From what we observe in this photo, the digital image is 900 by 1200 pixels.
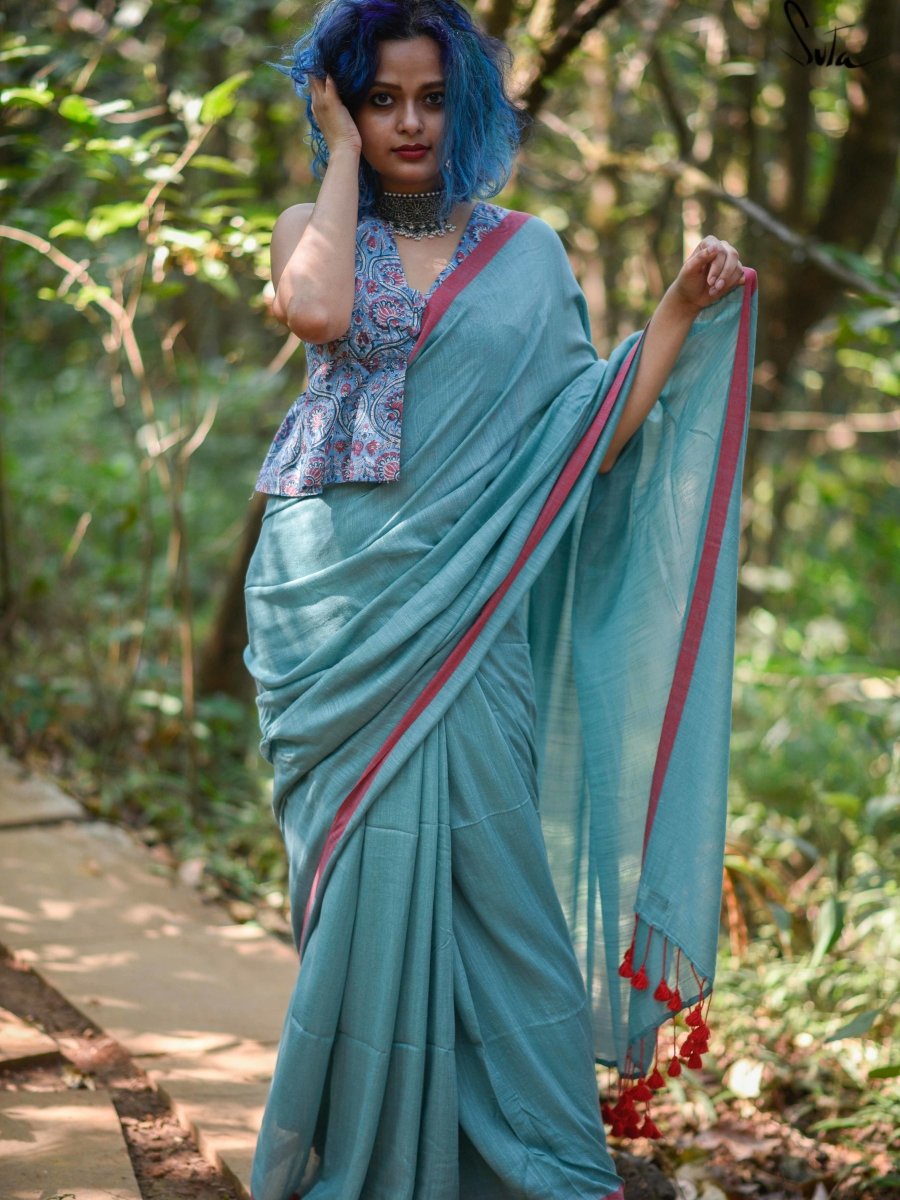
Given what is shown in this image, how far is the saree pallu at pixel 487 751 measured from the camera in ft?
6.48

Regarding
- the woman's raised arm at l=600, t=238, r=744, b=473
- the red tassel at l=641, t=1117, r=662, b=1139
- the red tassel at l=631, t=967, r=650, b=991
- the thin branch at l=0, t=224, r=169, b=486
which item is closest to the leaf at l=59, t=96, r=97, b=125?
the thin branch at l=0, t=224, r=169, b=486

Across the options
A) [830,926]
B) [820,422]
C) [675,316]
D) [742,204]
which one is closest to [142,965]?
[830,926]

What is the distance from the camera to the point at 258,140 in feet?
21.8

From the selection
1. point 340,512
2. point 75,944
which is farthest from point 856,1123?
point 75,944

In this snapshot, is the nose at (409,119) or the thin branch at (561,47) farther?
the thin branch at (561,47)

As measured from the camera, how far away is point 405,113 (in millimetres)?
2086

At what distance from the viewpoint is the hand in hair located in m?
2.09

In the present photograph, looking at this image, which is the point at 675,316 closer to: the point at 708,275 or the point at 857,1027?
the point at 708,275

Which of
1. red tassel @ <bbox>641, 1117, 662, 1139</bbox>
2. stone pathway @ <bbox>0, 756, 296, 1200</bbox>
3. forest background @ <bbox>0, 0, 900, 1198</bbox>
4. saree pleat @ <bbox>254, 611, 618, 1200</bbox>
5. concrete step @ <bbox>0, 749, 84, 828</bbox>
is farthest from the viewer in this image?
concrete step @ <bbox>0, 749, 84, 828</bbox>

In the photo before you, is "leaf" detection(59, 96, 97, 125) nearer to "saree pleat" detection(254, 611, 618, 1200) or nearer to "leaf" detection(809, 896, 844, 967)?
"saree pleat" detection(254, 611, 618, 1200)

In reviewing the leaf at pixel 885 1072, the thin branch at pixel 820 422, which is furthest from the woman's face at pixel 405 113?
the thin branch at pixel 820 422

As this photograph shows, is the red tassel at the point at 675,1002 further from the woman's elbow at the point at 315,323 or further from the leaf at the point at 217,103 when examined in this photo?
the leaf at the point at 217,103

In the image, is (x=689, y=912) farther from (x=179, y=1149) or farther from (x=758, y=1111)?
(x=179, y=1149)

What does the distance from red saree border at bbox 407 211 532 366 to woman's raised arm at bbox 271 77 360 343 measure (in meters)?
0.12
